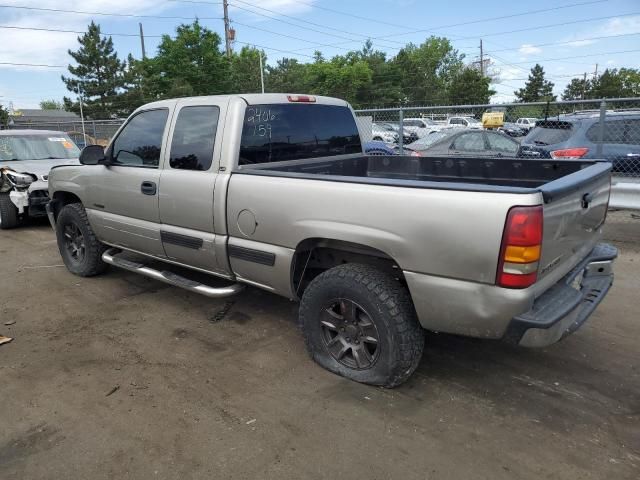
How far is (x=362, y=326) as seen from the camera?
3.17 m

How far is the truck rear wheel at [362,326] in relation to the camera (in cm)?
297

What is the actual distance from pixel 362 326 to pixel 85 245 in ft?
11.9

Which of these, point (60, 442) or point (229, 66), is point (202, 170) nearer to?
point (60, 442)

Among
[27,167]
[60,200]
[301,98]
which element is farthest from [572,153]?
[27,167]

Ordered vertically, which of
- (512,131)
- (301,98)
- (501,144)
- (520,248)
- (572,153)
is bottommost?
(520,248)

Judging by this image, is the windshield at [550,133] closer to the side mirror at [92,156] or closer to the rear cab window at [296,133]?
the rear cab window at [296,133]

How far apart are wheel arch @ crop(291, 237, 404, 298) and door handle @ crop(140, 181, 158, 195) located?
1544 mm

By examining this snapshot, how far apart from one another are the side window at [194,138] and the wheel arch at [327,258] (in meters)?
1.06

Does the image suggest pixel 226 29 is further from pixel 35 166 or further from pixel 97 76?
pixel 35 166

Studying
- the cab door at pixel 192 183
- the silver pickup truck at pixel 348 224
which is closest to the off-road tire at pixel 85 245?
the silver pickup truck at pixel 348 224

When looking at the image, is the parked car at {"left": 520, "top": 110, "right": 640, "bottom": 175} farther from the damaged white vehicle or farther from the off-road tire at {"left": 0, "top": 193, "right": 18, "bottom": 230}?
the off-road tire at {"left": 0, "top": 193, "right": 18, "bottom": 230}

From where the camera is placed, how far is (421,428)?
2807 millimetres

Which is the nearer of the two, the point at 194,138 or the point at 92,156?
the point at 194,138

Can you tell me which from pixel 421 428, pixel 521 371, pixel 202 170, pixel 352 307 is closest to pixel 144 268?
pixel 202 170
